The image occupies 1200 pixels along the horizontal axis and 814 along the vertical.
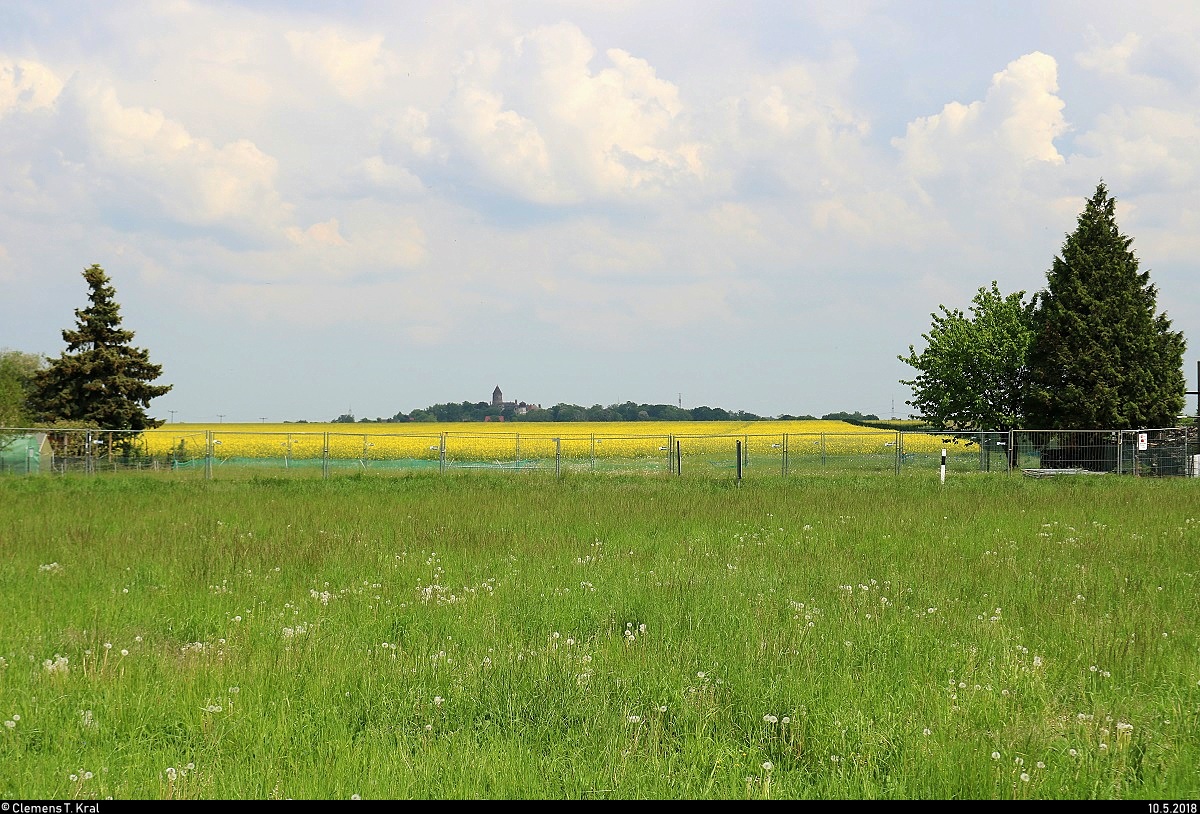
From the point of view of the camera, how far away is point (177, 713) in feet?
18.0

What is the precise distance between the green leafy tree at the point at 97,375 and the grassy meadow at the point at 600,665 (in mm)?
33132

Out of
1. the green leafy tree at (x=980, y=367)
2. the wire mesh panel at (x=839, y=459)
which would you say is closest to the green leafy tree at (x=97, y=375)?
the wire mesh panel at (x=839, y=459)

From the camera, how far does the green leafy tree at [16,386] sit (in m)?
45.0

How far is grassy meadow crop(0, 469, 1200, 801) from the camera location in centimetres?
460

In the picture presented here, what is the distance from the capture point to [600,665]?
6285mm

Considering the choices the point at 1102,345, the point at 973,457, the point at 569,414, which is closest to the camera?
the point at 973,457

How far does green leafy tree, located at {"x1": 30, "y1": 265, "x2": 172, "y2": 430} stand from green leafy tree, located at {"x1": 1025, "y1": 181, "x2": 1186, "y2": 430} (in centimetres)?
4259

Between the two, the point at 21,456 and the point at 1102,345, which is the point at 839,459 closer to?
the point at 1102,345

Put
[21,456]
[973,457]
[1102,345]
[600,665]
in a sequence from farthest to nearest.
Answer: [1102,345] < [973,457] < [21,456] < [600,665]

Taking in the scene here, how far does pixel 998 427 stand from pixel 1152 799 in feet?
144

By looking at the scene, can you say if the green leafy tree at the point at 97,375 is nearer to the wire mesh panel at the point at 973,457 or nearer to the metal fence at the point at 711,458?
the metal fence at the point at 711,458

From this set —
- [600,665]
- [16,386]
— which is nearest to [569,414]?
[16,386]

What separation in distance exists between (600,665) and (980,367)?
143ft

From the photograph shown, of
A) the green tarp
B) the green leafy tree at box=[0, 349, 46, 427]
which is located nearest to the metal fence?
the green tarp
